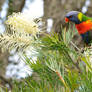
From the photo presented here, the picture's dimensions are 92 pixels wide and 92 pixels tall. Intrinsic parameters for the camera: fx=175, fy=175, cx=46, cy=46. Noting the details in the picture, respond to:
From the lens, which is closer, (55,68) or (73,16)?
(55,68)

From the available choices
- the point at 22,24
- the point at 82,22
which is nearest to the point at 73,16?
the point at 82,22

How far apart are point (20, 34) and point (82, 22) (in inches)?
44.1

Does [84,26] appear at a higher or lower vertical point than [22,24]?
lower

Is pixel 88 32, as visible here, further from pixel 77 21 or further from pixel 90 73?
pixel 90 73

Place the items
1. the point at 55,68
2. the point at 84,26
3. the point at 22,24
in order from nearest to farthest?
the point at 55,68
the point at 22,24
the point at 84,26

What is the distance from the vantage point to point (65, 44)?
60 cm

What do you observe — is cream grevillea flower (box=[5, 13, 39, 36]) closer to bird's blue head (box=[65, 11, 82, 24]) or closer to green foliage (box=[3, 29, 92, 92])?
green foliage (box=[3, 29, 92, 92])

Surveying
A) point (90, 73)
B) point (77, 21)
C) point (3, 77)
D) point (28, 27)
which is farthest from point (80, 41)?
point (90, 73)

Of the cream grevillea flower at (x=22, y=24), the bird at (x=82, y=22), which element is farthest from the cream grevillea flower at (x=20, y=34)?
the bird at (x=82, y=22)

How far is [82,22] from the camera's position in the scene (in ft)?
5.56

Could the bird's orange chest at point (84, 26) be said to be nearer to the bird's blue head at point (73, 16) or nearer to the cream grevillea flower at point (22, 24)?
the bird's blue head at point (73, 16)

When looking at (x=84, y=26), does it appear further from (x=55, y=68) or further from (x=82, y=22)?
(x=55, y=68)

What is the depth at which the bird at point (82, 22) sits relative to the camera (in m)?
1.58

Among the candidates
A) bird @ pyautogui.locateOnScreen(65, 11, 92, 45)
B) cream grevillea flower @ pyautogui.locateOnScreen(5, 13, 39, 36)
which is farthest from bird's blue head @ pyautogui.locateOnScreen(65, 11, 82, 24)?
cream grevillea flower @ pyautogui.locateOnScreen(5, 13, 39, 36)
